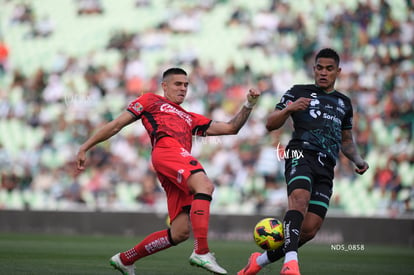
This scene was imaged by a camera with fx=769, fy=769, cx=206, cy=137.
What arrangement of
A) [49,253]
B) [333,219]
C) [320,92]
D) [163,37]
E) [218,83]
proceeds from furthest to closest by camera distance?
[163,37] → [218,83] → [333,219] → [49,253] → [320,92]

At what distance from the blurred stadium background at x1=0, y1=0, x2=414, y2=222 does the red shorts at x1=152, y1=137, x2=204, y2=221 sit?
29.4 ft

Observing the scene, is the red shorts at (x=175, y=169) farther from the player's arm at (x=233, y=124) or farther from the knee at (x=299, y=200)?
the knee at (x=299, y=200)

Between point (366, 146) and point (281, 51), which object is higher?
point (281, 51)

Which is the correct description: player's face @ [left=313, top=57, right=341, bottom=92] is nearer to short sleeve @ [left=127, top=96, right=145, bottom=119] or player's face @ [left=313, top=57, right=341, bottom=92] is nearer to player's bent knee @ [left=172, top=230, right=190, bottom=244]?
short sleeve @ [left=127, top=96, right=145, bottom=119]

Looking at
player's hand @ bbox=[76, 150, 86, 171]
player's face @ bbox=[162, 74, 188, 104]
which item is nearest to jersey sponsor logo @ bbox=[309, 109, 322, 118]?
player's face @ bbox=[162, 74, 188, 104]

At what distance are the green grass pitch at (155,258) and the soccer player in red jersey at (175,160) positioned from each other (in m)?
1.21

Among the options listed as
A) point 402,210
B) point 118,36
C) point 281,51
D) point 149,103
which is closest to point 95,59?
point 118,36

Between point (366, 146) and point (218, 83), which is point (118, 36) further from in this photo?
point (366, 146)

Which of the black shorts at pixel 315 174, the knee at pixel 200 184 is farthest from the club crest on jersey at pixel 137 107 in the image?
the black shorts at pixel 315 174

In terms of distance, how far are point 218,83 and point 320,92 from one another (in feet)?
39.4

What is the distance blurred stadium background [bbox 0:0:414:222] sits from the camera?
58.2 ft

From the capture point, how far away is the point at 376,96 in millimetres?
18438

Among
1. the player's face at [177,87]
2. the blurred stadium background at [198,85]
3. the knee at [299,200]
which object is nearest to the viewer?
the knee at [299,200]

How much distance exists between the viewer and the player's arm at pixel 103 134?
747 centimetres
